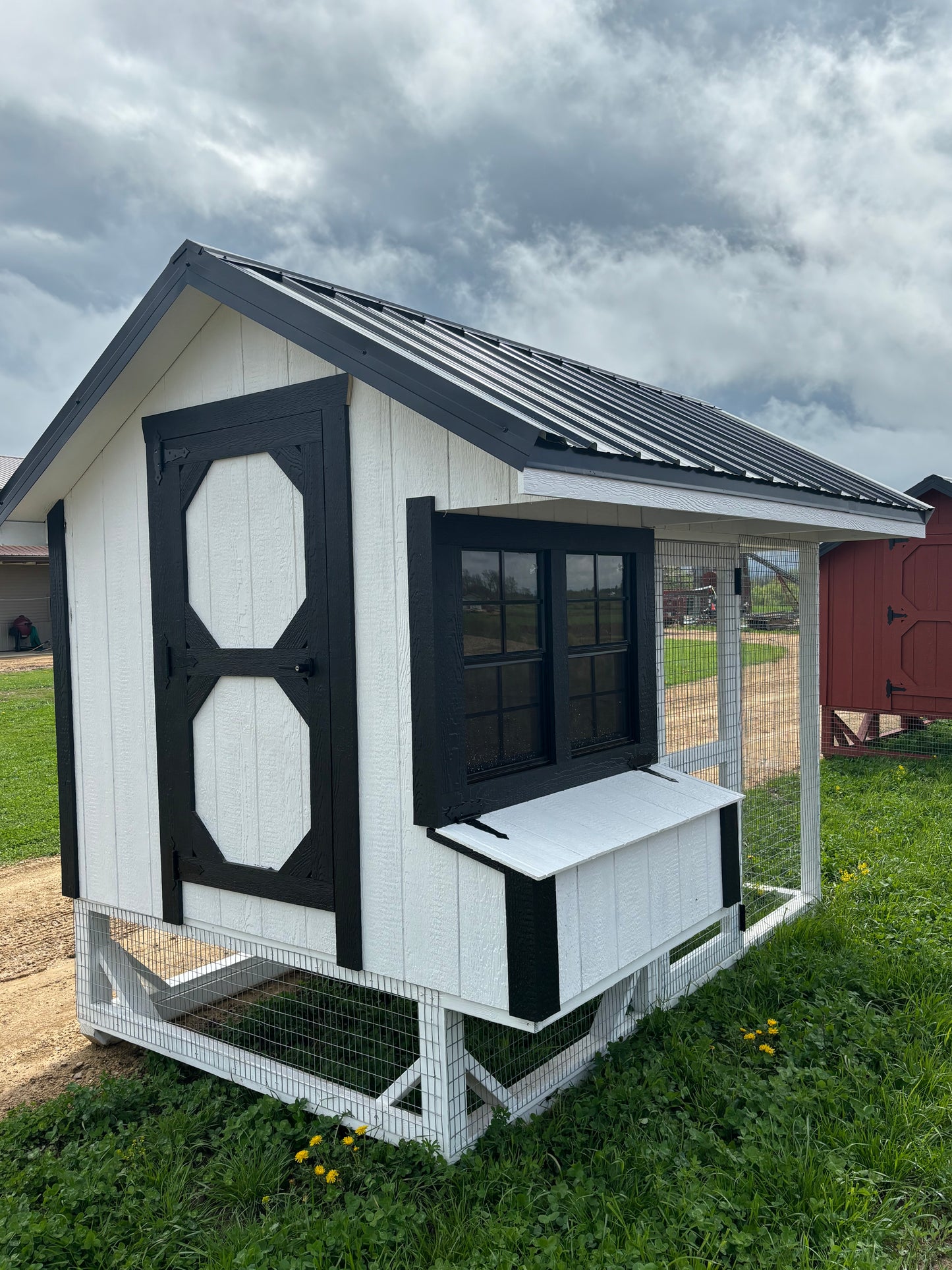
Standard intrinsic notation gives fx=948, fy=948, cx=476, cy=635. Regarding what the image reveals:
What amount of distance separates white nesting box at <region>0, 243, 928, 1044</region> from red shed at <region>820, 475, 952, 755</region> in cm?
617

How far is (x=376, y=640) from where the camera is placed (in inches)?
128

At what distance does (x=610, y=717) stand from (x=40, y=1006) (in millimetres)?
3435

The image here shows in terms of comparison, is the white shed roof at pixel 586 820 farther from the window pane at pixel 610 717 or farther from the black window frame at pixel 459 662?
the window pane at pixel 610 717

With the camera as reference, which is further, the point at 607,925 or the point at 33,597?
the point at 33,597

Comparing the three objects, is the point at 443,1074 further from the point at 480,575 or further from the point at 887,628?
the point at 887,628

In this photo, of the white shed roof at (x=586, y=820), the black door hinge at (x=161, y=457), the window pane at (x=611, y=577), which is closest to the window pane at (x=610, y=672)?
the window pane at (x=611, y=577)

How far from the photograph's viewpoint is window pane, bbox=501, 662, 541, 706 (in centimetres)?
339

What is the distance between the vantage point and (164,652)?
3.88 metres

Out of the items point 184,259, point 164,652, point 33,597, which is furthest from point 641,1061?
point 33,597

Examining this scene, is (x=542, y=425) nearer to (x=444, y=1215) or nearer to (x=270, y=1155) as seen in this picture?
(x=444, y=1215)

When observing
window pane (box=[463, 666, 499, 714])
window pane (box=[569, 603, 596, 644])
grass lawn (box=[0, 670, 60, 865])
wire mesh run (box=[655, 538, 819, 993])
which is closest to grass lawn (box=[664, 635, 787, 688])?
wire mesh run (box=[655, 538, 819, 993])

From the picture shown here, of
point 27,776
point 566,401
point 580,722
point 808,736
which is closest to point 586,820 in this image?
point 580,722

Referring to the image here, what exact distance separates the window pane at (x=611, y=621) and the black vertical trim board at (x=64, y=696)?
2393mm

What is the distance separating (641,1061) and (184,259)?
353cm
